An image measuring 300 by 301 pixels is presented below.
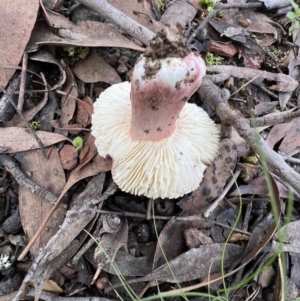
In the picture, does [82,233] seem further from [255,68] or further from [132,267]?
[255,68]

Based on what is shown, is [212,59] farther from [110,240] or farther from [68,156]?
[110,240]

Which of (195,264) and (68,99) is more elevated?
(68,99)

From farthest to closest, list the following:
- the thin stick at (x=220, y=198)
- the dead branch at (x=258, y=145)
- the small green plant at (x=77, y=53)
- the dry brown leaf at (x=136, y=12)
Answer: the dry brown leaf at (x=136, y=12) < the small green plant at (x=77, y=53) < the thin stick at (x=220, y=198) < the dead branch at (x=258, y=145)

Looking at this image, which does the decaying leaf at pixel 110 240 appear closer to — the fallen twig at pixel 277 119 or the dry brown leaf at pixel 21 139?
the dry brown leaf at pixel 21 139

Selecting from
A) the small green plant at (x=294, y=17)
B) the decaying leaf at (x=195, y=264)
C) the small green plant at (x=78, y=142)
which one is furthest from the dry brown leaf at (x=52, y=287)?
the small green plant at (x=294, y=17)

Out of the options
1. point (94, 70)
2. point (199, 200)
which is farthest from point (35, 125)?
point (199, 200)

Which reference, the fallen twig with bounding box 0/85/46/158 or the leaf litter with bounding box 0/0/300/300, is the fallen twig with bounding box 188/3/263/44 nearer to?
the leaf litter with bounding box 0/0/300/300
